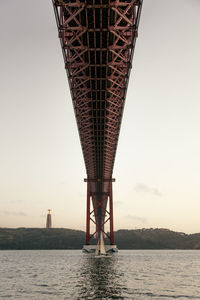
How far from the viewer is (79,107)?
78.7ft

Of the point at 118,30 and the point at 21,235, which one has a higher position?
the point at 118,30

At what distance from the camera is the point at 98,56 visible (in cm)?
1739

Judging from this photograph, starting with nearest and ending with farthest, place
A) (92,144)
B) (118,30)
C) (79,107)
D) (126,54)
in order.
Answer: (118,30), (126,54), (79,107), (92,144)

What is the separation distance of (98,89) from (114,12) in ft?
24.1

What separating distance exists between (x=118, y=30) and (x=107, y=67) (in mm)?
2575

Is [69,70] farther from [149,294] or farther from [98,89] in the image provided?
[149,294]

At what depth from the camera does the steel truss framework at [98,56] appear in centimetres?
1427

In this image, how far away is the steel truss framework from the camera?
14.3 metres

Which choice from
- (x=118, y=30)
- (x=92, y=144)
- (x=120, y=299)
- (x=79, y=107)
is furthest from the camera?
(x=92, y=144)

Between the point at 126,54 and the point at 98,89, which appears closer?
the point at 126,54

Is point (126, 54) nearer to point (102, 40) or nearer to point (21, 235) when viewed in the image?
point (102, 40)

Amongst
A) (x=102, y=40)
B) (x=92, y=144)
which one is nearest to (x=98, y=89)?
(x=102, y=40)

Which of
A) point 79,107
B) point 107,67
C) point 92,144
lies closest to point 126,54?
point 107,67

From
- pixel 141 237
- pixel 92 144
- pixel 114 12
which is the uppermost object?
pixel 114 12
